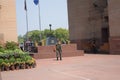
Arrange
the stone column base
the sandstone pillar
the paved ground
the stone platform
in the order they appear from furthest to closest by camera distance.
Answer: the stone column base
the sandstone pillar
the stone platform
the paved ground

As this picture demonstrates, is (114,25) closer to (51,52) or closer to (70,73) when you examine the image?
(51,52)

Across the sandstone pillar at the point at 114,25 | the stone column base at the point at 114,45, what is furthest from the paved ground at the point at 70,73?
the sandstone pillar at the point at 114,25

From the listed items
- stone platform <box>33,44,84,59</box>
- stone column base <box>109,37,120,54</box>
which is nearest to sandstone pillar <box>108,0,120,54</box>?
stone column base <box>109,37,120,54</box>

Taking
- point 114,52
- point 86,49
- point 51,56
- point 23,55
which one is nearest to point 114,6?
point 114,52

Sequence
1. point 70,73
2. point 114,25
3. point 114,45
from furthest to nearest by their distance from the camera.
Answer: point 114,45 → point 114,25 → point 70,73

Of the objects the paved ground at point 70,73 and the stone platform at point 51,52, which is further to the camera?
the stone platform at point 51,52

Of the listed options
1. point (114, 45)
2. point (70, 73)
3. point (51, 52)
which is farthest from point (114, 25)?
point (70, 73)

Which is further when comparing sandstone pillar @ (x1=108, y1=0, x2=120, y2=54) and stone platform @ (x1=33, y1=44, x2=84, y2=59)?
sandstone pillar @ (x1=108, y1=0, x2=120, y2=54)

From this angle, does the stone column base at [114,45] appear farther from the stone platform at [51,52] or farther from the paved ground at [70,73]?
the paved ground at [70,73]

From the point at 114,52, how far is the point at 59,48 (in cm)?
694

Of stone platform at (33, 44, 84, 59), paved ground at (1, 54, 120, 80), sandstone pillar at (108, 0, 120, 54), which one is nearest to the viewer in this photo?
paved ground at (1, 54, 120, 80)

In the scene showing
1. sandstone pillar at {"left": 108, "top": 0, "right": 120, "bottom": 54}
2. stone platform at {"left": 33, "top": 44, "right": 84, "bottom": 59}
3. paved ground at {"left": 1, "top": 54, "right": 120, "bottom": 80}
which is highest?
sandstone pillar at {"left": 108, "top": 0, "right": 120, "bottom": 54}

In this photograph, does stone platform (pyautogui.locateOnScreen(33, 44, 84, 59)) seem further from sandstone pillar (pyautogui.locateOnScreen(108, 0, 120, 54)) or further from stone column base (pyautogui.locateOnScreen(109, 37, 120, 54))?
sandstone pillar (pyautogui.locateOnScreen(108, 0, 120, 54))

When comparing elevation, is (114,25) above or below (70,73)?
above
